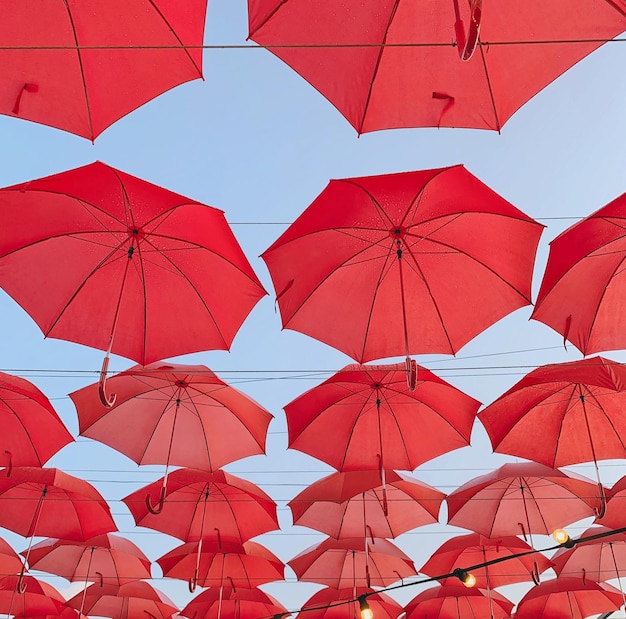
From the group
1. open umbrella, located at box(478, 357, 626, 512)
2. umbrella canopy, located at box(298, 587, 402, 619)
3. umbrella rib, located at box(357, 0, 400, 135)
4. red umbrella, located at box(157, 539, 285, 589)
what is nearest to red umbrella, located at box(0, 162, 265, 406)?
umbrella rib, located at box(357, 0, 400, 135)

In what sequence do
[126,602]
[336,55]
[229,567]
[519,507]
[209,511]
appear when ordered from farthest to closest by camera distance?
[126,602] → [229,567] → [209,511] → [519,507] → [336,55]

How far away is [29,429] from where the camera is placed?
8.12 meters

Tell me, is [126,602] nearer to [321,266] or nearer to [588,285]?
[321,266]

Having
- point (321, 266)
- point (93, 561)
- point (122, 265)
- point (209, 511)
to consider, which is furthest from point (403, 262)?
point (93, 561)

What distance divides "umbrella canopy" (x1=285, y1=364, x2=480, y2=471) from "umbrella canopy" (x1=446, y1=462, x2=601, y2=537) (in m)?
1.86

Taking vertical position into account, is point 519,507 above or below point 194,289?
below

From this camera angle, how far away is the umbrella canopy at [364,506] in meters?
9.23

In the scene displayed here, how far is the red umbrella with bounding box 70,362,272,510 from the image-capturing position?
8.20 meters

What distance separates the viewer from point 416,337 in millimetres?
6648

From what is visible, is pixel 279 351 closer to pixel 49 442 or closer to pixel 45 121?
pixel 49 442

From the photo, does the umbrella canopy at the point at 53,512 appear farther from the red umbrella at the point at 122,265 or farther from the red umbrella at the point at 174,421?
the red umbrella at the point at 122,265

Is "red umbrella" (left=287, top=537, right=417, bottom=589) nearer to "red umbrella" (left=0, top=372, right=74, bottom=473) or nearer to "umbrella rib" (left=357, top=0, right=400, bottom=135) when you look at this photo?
"red umbrella" (left=0, top=372, right=74, bottom=473)

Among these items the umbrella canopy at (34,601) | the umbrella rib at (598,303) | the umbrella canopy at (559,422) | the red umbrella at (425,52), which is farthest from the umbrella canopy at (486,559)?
the red umbrella at (425,52)

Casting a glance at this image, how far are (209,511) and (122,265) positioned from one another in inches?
214
